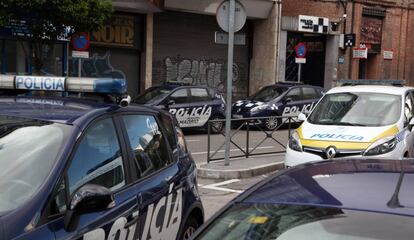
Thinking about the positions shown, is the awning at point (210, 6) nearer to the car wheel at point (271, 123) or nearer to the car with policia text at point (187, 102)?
the car with policia text at point (187, 102)

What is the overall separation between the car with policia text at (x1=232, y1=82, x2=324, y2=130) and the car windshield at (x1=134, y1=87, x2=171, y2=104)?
314 cm

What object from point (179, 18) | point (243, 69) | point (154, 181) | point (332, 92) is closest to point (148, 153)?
point (154, 181)

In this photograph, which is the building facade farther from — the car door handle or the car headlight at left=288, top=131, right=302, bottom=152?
the car door handle

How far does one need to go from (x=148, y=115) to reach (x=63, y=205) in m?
1.67

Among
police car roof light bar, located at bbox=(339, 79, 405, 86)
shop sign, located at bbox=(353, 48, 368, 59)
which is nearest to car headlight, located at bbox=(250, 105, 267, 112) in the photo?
police car roof light bar, located at bbox=(339, 79, 405, 86)

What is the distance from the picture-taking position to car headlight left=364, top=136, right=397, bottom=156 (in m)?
8.61

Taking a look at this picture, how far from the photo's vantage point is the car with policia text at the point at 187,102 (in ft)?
55.9

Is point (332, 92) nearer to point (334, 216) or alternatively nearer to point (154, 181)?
point (154, 181)

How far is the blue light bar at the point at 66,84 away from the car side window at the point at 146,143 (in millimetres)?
286

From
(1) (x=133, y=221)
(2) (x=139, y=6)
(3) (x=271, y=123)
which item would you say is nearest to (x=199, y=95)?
(3) (x=271, y=123)

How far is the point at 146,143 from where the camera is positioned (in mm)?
4543

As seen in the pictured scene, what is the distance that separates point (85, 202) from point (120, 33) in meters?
21.0

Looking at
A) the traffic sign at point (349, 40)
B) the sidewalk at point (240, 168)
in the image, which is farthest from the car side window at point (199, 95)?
the traffic sign at point (349, 40)

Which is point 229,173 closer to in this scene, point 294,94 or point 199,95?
point 199,95
